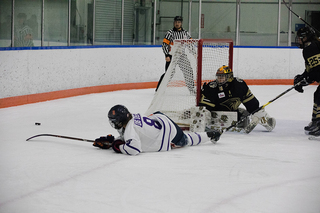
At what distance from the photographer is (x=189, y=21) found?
406 inches

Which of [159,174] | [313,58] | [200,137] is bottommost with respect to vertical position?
[159,174]

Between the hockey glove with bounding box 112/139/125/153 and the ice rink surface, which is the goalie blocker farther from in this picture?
the hockey glove with bounding box 112/139/125/153

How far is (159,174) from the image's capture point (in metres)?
3.21

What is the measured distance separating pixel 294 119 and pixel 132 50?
13.1ft

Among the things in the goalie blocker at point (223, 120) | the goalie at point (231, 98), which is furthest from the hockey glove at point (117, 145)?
the goalie at point (231, 98)

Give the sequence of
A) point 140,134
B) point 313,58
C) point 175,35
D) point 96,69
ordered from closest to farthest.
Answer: point 140,134 → point 313,58 → point 175,35 → point 96,69

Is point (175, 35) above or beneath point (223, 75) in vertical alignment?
above

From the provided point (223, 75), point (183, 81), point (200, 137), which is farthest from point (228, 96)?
point (200, 137)

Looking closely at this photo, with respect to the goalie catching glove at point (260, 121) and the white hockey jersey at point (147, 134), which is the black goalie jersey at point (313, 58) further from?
the white hockey jersey at point (147, 134)

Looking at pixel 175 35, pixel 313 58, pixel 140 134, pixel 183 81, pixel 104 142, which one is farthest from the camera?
pixel 175 35

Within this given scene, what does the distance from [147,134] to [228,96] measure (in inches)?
55.7

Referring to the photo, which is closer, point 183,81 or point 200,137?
point 200,137

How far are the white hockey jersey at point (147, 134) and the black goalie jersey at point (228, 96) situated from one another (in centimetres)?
115

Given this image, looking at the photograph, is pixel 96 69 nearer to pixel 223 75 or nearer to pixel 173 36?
pixel 173 36
